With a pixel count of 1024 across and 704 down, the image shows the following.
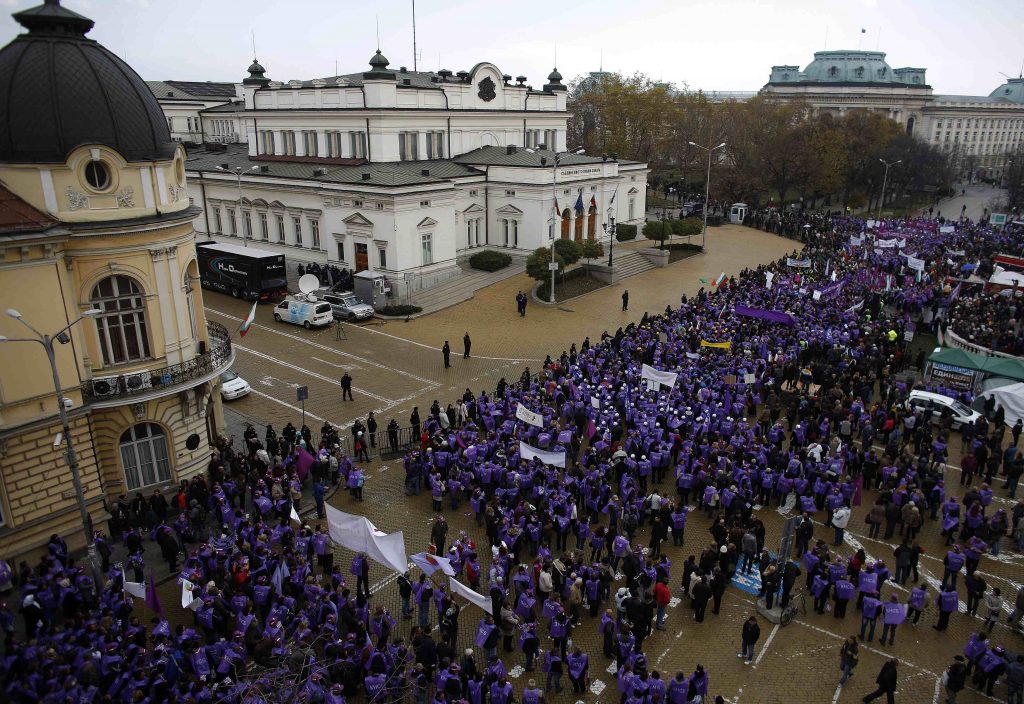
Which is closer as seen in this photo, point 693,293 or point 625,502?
point 625,502

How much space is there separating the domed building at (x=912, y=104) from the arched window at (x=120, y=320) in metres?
120

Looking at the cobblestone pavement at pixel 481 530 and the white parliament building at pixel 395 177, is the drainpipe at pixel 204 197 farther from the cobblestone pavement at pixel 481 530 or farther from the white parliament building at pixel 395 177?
the cobblestone pavement at pixel 481 530

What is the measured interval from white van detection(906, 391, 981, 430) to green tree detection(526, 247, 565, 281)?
21816 mm

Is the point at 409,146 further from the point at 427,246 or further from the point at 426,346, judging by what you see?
the point at 426,346

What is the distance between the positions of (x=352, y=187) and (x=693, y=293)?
21883mm

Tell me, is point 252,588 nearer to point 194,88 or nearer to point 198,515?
point 198,515

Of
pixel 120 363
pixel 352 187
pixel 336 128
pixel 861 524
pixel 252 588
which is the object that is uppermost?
pixel 336 128

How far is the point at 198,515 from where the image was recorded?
19.0 meters

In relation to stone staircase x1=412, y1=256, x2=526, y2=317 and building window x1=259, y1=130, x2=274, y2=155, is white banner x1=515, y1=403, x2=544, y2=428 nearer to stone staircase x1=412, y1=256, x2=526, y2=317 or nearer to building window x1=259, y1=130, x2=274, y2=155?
stone staircase x1=412, y1=256, x2=526, y2=317

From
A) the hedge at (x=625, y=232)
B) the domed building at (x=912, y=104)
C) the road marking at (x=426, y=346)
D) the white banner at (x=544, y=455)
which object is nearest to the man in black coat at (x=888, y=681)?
the white banner at (x=544, y=455)

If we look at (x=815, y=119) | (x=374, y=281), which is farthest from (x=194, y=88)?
(x=815, y=119)

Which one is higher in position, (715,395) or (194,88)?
(194,88)

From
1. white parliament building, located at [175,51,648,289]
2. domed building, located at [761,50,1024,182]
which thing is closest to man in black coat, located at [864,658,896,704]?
white parliament building, located at [175,51,648,289]

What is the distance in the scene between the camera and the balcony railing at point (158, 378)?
19.9 m
